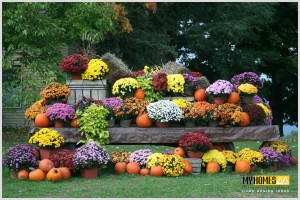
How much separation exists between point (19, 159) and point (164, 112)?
2.79m

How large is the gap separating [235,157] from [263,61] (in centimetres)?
1571

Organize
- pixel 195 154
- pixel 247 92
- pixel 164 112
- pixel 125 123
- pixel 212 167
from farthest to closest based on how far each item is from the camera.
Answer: pixel 247 92 → pixel 125 123 → pixel 164 112 → pixel 195 154 → pixel 212 167

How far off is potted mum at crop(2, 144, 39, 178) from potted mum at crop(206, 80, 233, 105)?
146 inches

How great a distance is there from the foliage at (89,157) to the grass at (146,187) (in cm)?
26

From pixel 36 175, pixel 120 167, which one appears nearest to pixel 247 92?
pixel 120 167

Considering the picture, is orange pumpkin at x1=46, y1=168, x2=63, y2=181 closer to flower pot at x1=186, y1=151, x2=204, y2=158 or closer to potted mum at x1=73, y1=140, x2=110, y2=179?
potted mum at x1=73, y1=140, x2=110, y2=179

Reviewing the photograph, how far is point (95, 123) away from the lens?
11047 millimetres

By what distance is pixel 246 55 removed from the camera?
84.9 feet

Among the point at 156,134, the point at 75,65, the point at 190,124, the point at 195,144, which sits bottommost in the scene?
the point at 195,144

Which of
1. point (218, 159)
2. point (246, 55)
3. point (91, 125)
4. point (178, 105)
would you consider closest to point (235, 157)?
point (218, 159)

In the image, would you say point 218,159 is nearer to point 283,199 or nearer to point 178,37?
point 283,199

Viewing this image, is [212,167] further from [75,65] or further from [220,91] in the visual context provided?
[75,65]

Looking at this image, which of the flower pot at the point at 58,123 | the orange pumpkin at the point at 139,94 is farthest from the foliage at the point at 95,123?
the orange pumpkin at the point at 139,94

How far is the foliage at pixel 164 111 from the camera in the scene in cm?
1102
